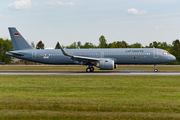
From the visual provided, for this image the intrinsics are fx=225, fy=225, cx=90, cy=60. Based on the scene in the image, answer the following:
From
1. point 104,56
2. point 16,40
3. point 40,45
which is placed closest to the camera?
point 104,56

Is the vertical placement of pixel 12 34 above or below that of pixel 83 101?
above

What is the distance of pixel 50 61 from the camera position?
37906mm

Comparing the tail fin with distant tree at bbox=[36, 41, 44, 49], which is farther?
distant tree at bbox=[36, 41, 44, 49]

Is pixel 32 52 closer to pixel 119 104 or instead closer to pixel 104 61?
pixel 104 61

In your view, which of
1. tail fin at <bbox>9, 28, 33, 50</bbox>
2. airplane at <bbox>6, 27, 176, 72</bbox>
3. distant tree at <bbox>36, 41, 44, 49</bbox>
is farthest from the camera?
distant tree at <bbox>36, 41, 44, 49</bbox>

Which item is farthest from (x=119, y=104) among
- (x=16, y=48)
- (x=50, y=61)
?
(x=16, y=48)

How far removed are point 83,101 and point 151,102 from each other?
3543 mm

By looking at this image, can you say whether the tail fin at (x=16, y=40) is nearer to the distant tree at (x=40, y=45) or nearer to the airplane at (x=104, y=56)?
the airplane at (x=104, y=56)

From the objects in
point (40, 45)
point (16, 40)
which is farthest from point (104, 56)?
point (40, 45)

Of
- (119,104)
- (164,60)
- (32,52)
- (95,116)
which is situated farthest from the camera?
(32,52)

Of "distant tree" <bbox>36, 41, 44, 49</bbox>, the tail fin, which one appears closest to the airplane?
the tail fin

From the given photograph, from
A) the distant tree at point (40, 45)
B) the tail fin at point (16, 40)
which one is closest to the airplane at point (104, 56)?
the tail fin at point (16, 40)

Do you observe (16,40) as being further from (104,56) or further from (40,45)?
(40,45)

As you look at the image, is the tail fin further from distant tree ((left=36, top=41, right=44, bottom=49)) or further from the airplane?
distant tree ((left=36, top=41, right=44, bottom=49))
